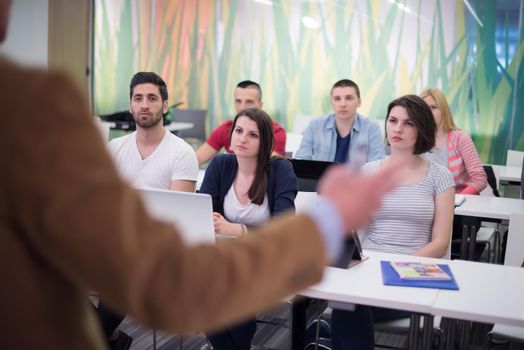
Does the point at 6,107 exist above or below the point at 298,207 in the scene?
above

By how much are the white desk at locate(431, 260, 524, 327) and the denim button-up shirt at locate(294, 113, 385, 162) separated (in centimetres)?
260

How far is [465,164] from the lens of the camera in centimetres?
520

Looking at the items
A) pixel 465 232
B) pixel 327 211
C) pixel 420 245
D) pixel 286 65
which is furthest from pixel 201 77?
pixel 327 211

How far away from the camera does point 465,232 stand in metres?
4.37

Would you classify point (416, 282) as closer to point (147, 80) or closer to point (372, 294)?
point (372, 294)

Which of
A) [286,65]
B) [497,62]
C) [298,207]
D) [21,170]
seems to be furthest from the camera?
[286,65]

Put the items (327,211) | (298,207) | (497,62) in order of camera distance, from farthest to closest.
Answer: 1. (497,62)
2. (298,207)
3. (327,211)

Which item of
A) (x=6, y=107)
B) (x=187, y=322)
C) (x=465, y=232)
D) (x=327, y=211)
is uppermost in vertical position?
(x=6, y=107)

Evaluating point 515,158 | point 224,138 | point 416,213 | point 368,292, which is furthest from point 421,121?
point 515,158

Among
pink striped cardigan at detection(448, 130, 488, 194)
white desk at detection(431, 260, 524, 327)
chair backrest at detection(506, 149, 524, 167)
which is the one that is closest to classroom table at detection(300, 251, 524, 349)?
white desk at detection(431, 260, 524, 327)

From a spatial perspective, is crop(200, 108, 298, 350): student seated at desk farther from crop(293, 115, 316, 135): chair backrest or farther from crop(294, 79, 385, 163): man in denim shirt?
Answer: crop(293, 115, 316, 135): chair backrest

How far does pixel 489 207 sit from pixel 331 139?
150cm

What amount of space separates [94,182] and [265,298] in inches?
10.0

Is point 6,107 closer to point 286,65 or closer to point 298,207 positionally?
point 298,207
